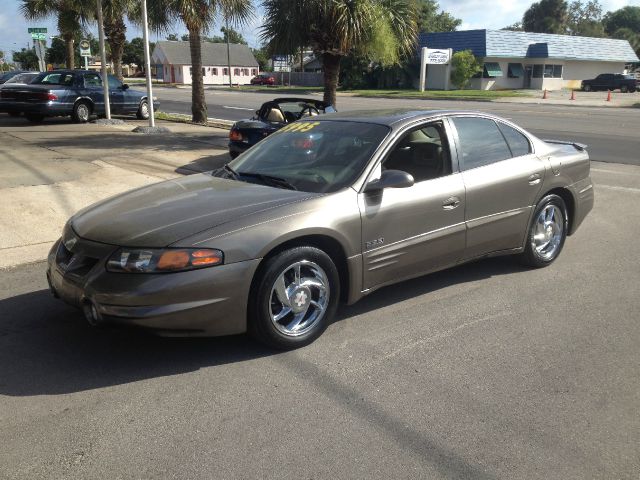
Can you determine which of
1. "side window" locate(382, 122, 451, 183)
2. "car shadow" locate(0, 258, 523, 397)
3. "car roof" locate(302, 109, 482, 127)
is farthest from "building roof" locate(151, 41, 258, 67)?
"car shadow" locate(0, 258, 523, 397)

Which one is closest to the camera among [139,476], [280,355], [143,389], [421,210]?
[139,476]

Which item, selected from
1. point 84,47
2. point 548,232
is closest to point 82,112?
point 84,47

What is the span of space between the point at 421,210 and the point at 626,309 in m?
1.84

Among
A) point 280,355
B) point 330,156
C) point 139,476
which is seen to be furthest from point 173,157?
point 139,476

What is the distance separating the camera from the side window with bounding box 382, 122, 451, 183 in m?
4.90

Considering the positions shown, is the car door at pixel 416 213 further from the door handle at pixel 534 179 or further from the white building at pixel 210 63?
the white building at pixel 210 63

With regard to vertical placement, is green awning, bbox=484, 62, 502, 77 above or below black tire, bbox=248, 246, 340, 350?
above

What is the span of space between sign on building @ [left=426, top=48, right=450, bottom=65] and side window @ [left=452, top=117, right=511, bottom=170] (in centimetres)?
4773

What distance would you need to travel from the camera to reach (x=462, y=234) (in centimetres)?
502

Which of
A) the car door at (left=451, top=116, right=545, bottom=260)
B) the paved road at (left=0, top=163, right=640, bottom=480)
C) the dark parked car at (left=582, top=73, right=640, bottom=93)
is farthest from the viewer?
the dark parked car at (left=582, top=73, right=640, bottom=93)

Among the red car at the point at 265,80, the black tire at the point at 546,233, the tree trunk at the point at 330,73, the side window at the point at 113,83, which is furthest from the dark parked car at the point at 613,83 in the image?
the black tire at the point at 546,233

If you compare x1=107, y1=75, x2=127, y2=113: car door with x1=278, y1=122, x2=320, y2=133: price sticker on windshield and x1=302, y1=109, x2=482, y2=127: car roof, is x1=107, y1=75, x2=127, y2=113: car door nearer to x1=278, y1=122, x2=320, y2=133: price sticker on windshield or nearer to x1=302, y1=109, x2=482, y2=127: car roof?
x1=278, y1=122, x2=320, y2=133: price sticker on windshield

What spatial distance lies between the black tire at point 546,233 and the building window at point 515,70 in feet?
180

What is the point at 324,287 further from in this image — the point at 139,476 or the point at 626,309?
the point at 626,309
